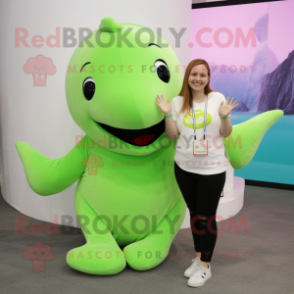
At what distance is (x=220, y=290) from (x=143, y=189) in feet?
2.35

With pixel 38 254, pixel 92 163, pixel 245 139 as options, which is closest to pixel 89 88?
pixel 92 163

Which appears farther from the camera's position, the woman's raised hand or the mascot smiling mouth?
the mascot smiling mouth

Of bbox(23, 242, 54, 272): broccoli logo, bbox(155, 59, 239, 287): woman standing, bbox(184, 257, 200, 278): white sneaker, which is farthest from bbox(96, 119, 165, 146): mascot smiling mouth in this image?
bbox(23, 242, 54, 272): broccoli logo

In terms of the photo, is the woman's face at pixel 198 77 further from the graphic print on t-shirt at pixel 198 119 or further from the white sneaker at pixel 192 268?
the white sneaker at pixel 192 268

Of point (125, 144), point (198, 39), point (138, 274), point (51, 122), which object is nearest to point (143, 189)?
point (125, 144)

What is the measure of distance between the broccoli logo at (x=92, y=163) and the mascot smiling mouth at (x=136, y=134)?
25 centimetres

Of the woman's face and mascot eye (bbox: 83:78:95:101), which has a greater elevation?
the woman's face

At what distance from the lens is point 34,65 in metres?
3.10

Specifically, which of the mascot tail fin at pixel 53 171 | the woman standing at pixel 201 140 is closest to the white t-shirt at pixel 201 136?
the woman standing at pixel 201 140

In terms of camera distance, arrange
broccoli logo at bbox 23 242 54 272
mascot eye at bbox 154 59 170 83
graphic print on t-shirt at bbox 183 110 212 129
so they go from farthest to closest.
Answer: broccoli logo at bbox 23 242 54 272 → mascot eye at bbox 154 59 170 83 → graphic print on t-shirt at bbox 183 110 212 129

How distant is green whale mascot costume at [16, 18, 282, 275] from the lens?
6.86 feet

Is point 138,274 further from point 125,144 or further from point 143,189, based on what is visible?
point 125,144

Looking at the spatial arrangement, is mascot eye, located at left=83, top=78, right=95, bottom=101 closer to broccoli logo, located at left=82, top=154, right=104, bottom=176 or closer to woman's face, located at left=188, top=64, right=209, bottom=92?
broccoli logo, located at left=82, top=154, right=104, bottom=176

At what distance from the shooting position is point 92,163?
2.40 meters
